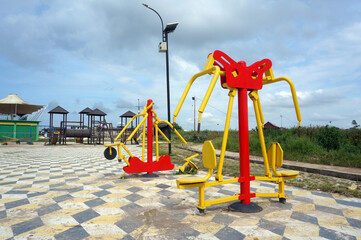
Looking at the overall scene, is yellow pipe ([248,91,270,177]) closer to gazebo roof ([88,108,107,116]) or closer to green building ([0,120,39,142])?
gazebo roof ([88,108,107,116])

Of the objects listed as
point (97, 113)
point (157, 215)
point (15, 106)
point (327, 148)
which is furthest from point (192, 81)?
point (15, 106)

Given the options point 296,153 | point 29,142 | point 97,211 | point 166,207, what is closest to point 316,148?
point 296,153

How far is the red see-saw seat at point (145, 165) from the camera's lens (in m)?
5.23

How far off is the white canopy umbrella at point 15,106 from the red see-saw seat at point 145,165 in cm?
2712

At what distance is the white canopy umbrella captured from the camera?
26498 mm

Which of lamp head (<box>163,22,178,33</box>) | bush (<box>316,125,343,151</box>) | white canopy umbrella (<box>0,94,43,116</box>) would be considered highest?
lamp head (<box>163,22,178,33</box>)

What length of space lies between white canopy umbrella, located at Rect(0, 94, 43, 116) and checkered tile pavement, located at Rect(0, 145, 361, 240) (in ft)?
89.1

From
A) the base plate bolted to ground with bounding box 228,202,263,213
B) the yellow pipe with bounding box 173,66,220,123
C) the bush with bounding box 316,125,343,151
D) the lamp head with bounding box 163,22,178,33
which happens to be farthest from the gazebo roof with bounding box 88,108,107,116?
the base plate bolted to ground with bounding box 228,202,263,213

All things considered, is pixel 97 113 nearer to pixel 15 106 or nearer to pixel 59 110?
pixel 59 110

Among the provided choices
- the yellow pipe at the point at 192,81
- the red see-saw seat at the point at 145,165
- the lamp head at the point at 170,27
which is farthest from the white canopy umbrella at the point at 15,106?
the yellow pipe at the point at 192,81

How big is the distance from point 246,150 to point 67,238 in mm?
2306

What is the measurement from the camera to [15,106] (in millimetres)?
27844

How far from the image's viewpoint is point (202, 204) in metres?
2.92

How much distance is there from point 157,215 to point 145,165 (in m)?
2.49
